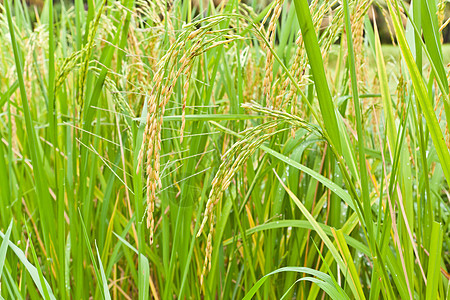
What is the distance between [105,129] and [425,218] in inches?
32.0

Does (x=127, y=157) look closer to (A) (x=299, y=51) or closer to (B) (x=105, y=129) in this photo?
(B) (x=105, y=129)

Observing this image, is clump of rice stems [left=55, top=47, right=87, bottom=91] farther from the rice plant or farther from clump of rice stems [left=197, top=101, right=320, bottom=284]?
clump of rice stems [left=197, top=101, right=320, bottom=284]

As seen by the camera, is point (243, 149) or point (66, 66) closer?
point (243, 149)

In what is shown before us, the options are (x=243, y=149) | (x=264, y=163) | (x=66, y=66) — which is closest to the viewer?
(x=243, y=149)

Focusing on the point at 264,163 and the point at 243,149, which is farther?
the point at 264,163

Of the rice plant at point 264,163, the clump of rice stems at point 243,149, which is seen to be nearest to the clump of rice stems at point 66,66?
the rice plant at point 264,163

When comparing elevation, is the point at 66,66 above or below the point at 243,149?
above

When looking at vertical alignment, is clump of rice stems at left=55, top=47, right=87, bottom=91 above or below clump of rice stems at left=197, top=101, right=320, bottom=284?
above

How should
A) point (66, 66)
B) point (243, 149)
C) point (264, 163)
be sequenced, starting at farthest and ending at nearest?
point (264, 163)
point (66, 66)
point (243, 149)

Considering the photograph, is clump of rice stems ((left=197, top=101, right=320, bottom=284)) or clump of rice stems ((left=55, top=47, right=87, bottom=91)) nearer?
clump of rice stems ((left=197, top=101, right=320, bottom=284))

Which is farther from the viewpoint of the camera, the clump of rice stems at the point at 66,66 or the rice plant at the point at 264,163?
the clump of rice stems at the point at 66,66

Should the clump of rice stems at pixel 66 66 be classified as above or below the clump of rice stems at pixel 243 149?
above

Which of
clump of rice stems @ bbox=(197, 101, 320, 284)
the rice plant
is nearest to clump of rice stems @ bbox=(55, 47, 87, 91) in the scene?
the rice plant

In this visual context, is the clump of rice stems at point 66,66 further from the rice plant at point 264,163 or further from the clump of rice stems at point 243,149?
the clump of rice stems at point 243,149
